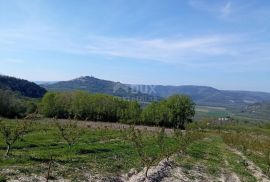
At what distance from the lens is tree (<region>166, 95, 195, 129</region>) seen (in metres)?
127

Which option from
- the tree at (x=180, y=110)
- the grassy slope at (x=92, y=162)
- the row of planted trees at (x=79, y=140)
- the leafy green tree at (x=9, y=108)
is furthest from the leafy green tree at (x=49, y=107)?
the grassy slope at (x=92, y=162)

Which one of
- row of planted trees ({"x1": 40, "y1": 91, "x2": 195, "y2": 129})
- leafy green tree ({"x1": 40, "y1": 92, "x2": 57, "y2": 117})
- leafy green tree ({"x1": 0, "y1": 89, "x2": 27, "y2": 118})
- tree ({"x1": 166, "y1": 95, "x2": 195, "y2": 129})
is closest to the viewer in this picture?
leafy green tree ({"x1": 0, "y1": 89, "x2": 27, "y2": 118})

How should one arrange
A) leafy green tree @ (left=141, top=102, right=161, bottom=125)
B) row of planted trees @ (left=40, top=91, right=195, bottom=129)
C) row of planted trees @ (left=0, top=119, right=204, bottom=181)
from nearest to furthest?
row of planted trees @ (left=0, top=119, right=204, bottom=181), leafy green tree @ (left=141, top=102, right=161, bottom=125), row of planted trees @ (left=40, top=91, right=195, bottom=129)

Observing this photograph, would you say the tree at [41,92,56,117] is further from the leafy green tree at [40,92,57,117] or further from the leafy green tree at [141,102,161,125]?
the leafy green tree at [141,102,161,125]

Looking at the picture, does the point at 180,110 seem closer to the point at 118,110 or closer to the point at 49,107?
the point at 118,110

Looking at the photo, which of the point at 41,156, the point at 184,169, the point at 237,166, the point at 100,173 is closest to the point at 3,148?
the point at 41,156

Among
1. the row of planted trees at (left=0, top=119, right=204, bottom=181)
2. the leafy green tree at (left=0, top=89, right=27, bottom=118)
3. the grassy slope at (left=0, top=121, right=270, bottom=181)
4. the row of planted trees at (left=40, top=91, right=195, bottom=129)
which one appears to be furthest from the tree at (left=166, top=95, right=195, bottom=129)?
the grassy slope at (left=0, top=121, right=270, bottom=181)

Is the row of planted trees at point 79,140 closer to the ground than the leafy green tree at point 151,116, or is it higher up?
higher up

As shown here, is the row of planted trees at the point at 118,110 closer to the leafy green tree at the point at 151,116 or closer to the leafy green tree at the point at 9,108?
the leafy green tree at the point at 151,116

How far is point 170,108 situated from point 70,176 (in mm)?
102616

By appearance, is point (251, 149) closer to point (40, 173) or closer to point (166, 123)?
point (40, 173)

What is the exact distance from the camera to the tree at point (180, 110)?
126875 millimetres

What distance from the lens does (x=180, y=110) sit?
127438 millimetres

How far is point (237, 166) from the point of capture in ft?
144
